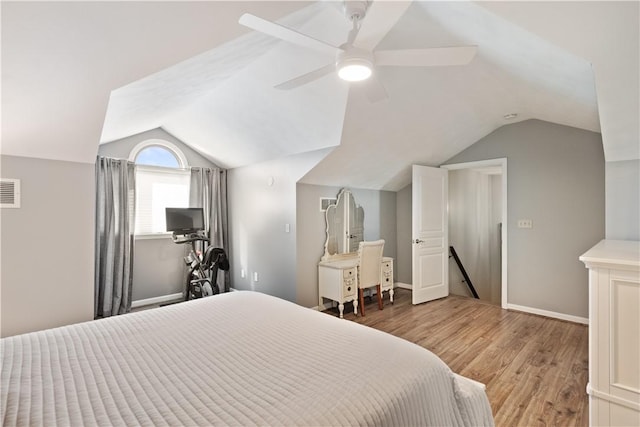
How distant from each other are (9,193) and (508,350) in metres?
4.43

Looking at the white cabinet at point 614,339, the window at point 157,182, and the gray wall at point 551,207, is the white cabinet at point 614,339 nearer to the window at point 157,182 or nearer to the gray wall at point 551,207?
the gray wall at point 551,207

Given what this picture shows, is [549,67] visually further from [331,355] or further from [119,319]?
[119,319]

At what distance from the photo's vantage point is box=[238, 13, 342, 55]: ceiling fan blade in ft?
4.48

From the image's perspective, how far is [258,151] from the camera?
13.3ft

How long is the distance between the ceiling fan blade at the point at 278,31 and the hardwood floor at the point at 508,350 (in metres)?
2.51

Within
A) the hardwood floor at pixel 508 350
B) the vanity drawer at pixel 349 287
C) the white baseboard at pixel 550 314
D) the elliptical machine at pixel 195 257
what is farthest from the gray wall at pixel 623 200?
the elliptical machine at pixel 195 257

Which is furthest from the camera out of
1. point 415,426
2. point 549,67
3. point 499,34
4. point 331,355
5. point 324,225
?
point 324,225

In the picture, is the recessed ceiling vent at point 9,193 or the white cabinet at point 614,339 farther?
the recessed ceiling vent at point 9,193

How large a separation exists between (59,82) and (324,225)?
3036mm

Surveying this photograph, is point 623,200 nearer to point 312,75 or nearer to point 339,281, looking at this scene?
point 312,75

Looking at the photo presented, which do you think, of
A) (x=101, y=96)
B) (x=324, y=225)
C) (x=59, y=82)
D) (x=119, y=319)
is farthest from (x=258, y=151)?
(x=119, y=319)

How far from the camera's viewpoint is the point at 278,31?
4.87 ft

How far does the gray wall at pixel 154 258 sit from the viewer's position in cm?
408

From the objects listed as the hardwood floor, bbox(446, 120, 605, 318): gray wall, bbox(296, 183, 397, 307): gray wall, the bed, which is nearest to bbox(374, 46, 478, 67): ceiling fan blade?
the bed
